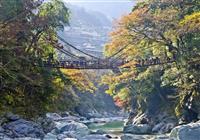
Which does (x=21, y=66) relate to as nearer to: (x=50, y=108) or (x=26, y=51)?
(x=26, y=51)

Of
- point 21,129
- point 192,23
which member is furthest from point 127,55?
point 21,129

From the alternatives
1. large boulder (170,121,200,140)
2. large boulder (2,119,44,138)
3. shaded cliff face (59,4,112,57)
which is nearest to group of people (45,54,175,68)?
large boulder (2,119,44,138)

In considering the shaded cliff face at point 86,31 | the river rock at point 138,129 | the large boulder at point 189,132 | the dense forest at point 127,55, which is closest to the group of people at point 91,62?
the dense forest at point 127,55

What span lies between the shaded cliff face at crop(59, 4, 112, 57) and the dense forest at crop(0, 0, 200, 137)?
8715cm

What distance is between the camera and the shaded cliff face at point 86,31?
402 feet

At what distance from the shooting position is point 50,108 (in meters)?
18.4

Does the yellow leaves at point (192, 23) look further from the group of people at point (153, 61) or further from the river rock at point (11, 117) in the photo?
the river rock at point (11, 117)

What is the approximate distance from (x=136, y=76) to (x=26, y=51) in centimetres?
975

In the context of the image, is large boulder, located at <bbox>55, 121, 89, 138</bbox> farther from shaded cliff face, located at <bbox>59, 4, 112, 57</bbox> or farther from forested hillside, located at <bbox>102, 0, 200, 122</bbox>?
shaded cliff face, located at <bbox>59, 4, 112, 57</bbox>

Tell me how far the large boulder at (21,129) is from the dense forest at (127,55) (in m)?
1.27

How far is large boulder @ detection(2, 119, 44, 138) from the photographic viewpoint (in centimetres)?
1338

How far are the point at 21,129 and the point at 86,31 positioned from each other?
140 m

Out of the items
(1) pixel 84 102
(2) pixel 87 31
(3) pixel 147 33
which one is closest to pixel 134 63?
(3) pixel 147 33

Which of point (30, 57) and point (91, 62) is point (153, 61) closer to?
point (91, 62)
